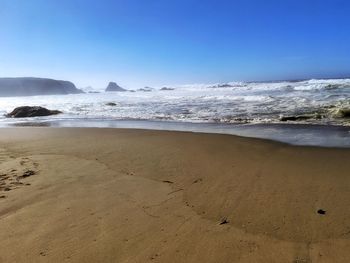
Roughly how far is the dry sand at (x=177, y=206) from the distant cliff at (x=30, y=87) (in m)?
121

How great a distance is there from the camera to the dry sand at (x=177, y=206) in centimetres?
326

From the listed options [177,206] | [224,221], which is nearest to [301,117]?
[177,206]

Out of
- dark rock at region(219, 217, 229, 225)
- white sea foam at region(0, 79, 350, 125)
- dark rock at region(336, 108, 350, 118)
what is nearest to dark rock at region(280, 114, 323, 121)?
white sea foam at region(0, 79, 350, 125)

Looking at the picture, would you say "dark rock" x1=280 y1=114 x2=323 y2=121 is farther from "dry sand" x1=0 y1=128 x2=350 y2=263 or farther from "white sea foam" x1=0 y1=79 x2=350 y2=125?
"dry sand" x1=0 y1=128 x2=350 y2=263

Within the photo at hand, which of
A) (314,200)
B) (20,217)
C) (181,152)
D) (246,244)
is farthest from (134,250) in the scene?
(181,152)

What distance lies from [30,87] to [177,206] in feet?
448

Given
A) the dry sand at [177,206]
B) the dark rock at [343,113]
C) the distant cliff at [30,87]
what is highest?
the distant cliff at [30,87]

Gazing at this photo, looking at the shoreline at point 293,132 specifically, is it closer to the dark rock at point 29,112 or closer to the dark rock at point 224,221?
the dark rock at point 224,221

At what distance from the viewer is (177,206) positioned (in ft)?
14.4

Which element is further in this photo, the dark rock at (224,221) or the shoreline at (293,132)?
the shoreline at (293,132)

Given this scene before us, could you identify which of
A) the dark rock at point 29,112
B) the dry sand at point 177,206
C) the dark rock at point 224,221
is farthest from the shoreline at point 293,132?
the dark rock at point 29,112

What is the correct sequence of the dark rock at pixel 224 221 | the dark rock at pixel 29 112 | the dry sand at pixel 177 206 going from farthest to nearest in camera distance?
the dark rock at pixel 29 112, the dark rock at pixel 224 221, the dry sand at pixel 177 206

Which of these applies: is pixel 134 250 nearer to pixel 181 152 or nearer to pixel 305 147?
pixel 181 152

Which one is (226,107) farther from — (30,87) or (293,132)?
(30,87)
